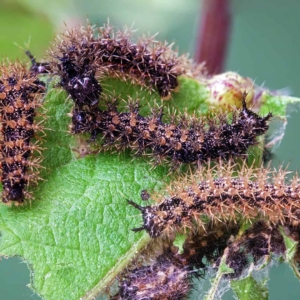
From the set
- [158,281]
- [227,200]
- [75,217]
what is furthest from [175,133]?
[158,281]

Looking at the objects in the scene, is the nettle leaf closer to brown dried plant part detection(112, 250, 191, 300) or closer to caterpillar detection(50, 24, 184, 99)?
brown dried plant part detection(112, 250, 191, 300)

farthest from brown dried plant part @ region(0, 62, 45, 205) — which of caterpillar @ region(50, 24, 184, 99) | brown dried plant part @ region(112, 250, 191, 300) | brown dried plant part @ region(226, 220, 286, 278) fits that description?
brown dried plant part @ region(226, 220, 286, 278)

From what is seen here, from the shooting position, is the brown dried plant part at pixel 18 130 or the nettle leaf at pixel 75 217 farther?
the brown dried plant part at pixel 18 130

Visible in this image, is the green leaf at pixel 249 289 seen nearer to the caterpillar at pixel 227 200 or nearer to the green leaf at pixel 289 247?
the green leaf at pixel 289 247

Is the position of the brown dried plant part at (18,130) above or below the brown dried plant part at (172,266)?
above

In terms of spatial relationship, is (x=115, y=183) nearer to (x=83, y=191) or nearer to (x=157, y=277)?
(x=83, y=191)

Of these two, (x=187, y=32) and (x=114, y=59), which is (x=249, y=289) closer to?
(x=114, y=59)

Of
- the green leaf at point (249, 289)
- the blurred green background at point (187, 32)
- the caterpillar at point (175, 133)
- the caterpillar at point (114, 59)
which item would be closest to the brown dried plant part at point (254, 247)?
the green leaf at point (249, 289)
